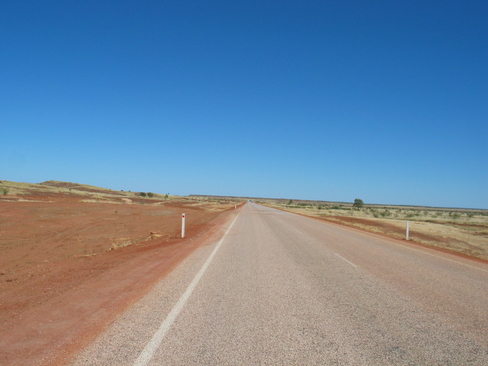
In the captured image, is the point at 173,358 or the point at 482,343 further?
the point at 482,343

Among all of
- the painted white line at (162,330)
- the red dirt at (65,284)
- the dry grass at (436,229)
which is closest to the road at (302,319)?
the painted white line at (162,330)

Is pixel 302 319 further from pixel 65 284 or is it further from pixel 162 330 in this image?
pixel 65 284

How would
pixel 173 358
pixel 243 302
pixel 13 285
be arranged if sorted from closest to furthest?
pixel 173 358
pixel 243 302
pixel 13 285

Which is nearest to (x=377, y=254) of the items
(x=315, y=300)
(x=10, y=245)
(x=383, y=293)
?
(x=383, y=293)

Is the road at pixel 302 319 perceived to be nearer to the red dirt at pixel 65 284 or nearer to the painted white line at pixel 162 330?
the painted white line at pixel 162 330

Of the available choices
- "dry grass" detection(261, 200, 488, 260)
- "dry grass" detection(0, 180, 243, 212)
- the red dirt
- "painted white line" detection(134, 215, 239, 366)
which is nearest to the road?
"painted white line" detection(134, 215, 239, 366)

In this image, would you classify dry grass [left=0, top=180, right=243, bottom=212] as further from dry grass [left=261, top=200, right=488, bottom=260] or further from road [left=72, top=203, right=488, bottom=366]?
road [left=72, top=203, right=488, bottom=366]

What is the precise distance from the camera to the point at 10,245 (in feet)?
40.9

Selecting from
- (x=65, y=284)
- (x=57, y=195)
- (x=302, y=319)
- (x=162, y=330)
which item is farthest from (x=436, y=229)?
(x=57, y=195)

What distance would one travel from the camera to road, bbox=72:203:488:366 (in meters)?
3.89

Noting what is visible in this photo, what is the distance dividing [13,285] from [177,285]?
3426mm

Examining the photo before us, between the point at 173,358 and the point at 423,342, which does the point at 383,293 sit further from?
the point at 173,358

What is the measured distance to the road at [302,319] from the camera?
3.89m

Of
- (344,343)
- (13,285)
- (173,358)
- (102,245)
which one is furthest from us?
(102,245)
